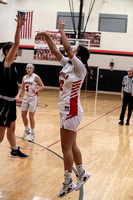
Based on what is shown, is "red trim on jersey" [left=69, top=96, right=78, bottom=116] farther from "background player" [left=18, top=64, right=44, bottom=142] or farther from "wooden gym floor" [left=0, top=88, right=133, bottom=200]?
"background player" [left=18, top=64, right=44, bottom=142]

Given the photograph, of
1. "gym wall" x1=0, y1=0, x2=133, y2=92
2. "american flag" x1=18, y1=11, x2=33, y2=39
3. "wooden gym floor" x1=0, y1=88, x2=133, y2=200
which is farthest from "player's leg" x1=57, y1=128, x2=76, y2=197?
"american flag" x1=18, y1=11, x2=33, y2=39

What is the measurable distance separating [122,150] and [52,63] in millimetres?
16062

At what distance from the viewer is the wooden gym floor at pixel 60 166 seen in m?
4.06

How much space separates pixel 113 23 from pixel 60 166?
17.2 metres

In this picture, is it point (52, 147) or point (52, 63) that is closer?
point (52, 147)

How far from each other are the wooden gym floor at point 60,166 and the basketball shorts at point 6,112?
0.76 metres

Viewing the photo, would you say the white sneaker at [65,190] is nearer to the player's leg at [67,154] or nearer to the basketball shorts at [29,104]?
the player's leg at [67,154]

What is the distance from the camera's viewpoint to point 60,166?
5211 mm

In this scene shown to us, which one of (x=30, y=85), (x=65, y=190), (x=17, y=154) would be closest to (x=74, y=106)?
(x=65, y=190)

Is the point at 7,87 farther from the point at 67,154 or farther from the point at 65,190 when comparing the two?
the point at 65,190

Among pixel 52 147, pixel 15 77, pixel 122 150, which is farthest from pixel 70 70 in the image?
pixel 122 150

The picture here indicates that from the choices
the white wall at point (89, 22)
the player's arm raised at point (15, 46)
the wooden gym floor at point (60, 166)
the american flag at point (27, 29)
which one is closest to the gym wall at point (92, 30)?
the white wall at point (89, 22)

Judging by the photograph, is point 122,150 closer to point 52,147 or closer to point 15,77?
point 52,147

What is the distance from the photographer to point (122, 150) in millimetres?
6758
